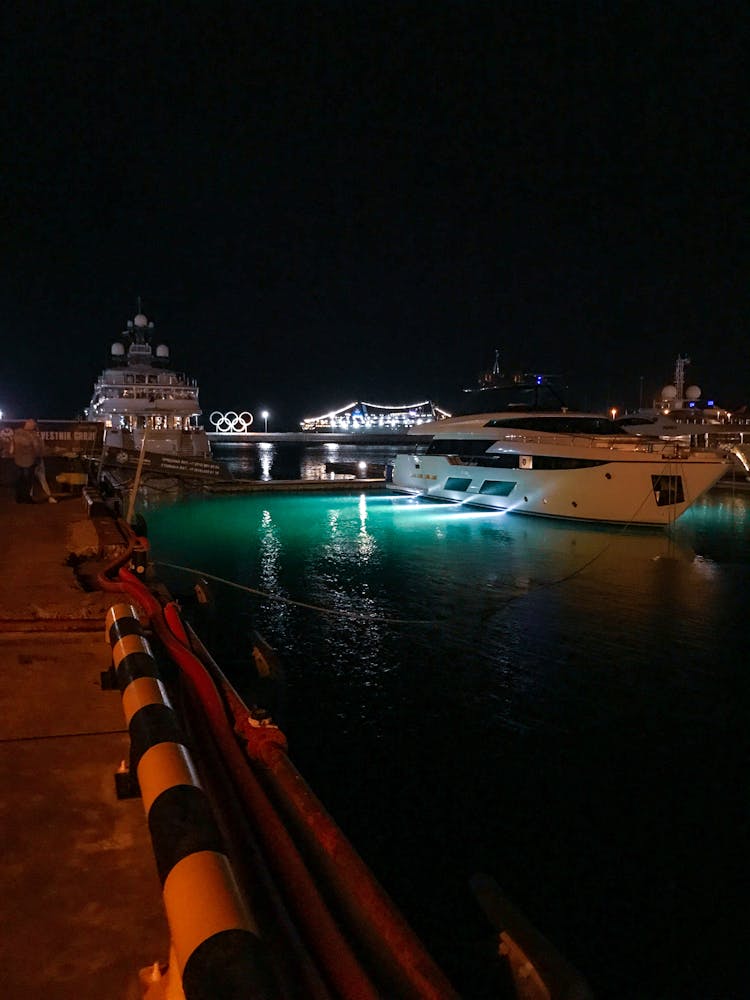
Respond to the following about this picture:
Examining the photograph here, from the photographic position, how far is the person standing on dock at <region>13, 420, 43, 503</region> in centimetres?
1438

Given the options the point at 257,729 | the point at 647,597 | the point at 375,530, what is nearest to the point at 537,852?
the point at 257,729

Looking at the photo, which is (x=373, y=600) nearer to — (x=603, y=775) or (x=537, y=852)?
(x=603, y=775)

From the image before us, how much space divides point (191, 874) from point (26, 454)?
1409 centimetres

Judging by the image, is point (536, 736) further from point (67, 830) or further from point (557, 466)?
point (557, 466)

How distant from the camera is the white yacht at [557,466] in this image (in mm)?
21703

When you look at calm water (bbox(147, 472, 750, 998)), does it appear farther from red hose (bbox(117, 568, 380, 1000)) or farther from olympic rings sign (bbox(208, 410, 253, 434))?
olympic rings sign (bbox(208, 410, 253, 434))

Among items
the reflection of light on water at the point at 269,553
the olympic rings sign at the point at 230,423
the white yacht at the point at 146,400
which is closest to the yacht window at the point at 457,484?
the reflection of light on water at the point at 269,553

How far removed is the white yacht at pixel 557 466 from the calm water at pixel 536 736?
5.42m

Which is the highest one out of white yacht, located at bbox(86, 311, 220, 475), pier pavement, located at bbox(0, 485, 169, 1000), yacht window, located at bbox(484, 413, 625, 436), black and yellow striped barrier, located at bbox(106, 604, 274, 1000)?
white yacht, located at bbox(86, 311, 220, 475)

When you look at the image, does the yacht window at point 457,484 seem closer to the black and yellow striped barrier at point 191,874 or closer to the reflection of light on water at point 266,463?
the reflection of light on water at point 266,463

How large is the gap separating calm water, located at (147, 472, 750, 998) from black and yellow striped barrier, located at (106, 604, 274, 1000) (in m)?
2.59

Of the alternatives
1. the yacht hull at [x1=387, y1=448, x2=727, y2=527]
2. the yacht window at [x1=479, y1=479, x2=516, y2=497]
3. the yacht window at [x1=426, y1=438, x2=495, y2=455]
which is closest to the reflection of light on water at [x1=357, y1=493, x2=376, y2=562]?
the yacht window at [x1=479, y1=479, x2=516, y2=497]

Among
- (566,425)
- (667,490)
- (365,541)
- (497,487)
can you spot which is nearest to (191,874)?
(365,541)

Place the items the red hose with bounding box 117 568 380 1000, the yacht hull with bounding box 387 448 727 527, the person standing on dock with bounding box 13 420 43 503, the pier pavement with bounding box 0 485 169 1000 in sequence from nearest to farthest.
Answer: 1. the pier pavement with bounding box 0 485 169 1000
2. the red hose with bounding box 117 568 380 1000
3. the person standing on dock with bounding box 13 420 43 503
4. the yacht hull with bounding box 387 448 727 527
